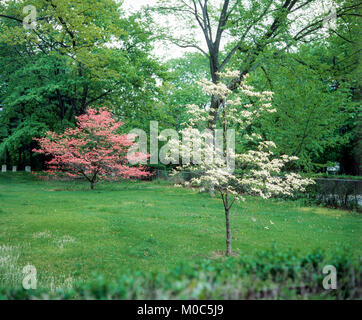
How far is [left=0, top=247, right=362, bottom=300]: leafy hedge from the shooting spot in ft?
7.63

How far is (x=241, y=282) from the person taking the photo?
2520mm

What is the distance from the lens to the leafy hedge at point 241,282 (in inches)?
91.5

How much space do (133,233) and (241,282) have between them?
21.3 ft

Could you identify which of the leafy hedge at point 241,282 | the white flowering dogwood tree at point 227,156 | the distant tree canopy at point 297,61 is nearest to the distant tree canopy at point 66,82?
the distant tree canopy at point 297,61

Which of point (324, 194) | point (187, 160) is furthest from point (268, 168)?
point (324, 194)

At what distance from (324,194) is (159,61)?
17475 millimetres

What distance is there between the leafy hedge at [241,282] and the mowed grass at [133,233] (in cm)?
90

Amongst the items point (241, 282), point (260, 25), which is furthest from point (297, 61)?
point (241, 282)

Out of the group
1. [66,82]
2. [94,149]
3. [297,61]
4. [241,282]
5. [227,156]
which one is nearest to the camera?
[241,282]

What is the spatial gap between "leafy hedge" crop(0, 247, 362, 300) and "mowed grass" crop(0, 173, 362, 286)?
2.96 ft

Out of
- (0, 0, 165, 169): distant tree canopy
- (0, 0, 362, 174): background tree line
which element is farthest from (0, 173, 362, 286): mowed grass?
(0, 0, 165, 169): distant tree canopy

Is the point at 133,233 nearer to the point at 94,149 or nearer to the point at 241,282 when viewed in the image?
the point at 241,282

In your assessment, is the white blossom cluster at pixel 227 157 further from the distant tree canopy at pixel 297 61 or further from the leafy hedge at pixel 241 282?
the distant tree canopy at pixel 297 61

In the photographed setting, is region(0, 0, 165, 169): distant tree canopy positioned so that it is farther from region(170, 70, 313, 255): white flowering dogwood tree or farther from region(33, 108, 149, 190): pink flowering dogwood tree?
region(170, 70, 313, 255): white flowering dogwood tree
